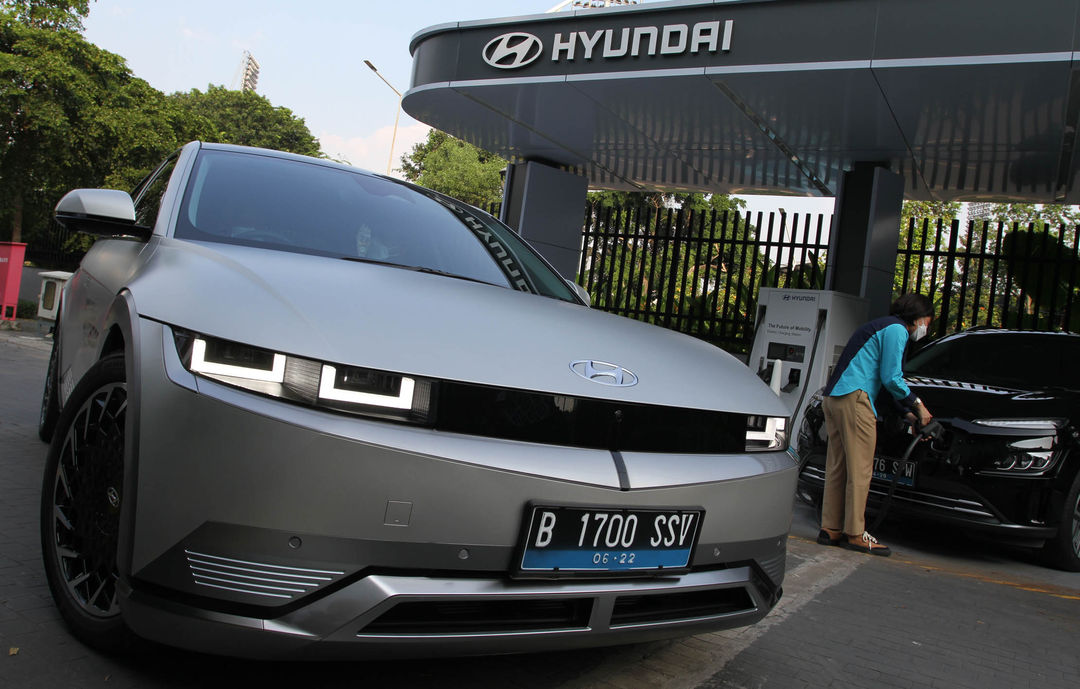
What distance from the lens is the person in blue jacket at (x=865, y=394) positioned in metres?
4.87

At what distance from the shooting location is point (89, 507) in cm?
232

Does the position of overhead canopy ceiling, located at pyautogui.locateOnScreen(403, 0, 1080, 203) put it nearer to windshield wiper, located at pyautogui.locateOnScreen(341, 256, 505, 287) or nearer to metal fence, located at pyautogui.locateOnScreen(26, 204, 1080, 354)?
metal fence, located at pyautogui.locateOnScreen(26, 204, 1080, 354)

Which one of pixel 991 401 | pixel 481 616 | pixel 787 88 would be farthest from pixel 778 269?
pixel 481 616

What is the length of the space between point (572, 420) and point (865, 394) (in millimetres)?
3405

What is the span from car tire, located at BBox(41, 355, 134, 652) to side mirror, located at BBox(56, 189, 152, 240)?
69cm

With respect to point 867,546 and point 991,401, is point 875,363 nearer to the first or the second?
point 991,401

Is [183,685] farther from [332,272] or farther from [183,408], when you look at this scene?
[332,272]

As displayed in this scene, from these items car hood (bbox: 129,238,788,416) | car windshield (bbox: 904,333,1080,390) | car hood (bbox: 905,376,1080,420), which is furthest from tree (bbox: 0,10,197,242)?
car hood (bbox: 129,238,788,416)

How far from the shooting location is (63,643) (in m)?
2.32

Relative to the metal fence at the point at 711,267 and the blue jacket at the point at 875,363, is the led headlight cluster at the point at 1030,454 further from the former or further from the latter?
the metal fence at the point at 711,267

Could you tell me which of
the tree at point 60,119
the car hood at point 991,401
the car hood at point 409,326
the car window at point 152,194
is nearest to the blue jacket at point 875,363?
the car hood at point 991,401

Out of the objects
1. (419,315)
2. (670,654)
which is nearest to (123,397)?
(419,315)

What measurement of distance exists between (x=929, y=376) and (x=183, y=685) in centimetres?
518

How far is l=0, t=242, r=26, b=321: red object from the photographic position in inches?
527
